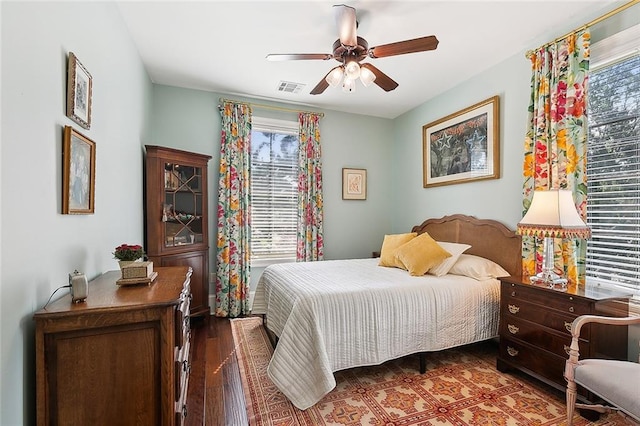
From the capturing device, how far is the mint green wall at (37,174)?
1.04 m

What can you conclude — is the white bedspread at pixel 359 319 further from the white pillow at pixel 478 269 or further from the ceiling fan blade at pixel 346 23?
the ceiling fan blade at pixel 346 23

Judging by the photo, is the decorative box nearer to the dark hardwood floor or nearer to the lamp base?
the dark hardwood floor

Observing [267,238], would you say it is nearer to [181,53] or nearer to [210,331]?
[210,331]

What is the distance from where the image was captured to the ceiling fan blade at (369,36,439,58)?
6.79ft

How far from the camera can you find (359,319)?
7.27ft

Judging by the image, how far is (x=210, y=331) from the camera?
335 centimetres

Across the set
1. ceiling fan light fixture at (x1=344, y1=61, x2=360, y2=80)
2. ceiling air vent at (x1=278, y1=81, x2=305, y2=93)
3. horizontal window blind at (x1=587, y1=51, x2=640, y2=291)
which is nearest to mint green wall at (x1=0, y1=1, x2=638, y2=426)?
horizontal window blind at (x1=587, y1=51, x2=640, y2=291)

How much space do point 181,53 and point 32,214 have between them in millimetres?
2394

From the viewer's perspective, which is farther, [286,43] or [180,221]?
[180,221]

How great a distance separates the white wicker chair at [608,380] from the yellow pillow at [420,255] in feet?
3.99

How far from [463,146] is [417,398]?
8.85 feet

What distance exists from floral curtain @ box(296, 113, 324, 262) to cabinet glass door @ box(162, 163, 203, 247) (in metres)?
1.36

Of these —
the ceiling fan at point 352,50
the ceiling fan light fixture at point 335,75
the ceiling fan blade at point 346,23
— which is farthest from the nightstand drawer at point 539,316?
the ceiling fan blade at point 346,23

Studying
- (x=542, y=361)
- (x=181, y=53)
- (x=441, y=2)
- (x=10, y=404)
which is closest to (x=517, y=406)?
(x=542, y=361)
